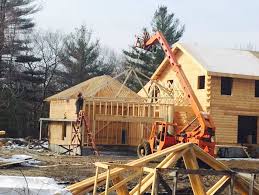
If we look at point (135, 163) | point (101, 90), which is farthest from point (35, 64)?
point (135, 163)

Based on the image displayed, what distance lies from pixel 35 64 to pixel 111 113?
96.7ft

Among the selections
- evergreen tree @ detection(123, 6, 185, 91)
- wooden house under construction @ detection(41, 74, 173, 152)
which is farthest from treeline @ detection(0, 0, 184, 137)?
wooden house under construction @ detection(41, 74, 173, 152)

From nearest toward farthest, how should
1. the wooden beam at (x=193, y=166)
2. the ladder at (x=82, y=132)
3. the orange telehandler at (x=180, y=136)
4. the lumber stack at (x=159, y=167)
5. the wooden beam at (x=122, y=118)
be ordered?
1. the lumber stack at (x=159, y=167)
2. the wooden beam at (x=193, y=166)
3. the orange telehandler at (x=180, y=136)
4. the ladder at (x=82, y=132)
5. the wooden beam at (x=122, y=118)

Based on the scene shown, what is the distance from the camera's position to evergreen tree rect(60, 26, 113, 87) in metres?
60.7

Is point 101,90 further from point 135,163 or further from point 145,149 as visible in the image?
point 135,163

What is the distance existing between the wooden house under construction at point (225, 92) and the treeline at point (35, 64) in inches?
775

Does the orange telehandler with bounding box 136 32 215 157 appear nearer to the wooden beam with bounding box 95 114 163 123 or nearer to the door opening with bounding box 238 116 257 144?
the wooden beam with bounding box 95 114 163 123

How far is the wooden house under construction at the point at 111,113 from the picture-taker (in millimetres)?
30312

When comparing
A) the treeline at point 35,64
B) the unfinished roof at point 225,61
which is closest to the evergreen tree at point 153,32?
the treeline at point 35,64

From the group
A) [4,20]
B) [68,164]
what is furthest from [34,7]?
[68,164]

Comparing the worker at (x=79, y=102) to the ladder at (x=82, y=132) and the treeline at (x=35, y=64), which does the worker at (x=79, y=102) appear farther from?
the treeline at (x=35, y=64)

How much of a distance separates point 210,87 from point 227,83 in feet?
5.38

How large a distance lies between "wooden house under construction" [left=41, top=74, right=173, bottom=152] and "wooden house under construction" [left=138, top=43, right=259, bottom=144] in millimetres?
2063

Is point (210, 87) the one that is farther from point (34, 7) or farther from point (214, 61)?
point (34, 7)
